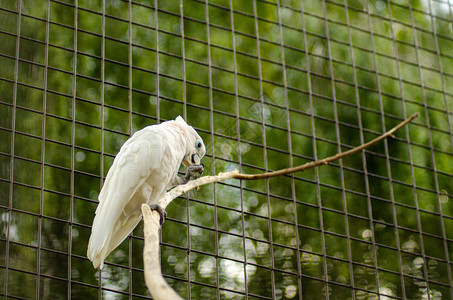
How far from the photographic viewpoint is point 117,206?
238cm

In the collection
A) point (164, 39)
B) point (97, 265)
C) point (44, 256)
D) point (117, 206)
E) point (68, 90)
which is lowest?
point (44, 256)

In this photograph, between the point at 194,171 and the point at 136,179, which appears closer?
the point at 136,179

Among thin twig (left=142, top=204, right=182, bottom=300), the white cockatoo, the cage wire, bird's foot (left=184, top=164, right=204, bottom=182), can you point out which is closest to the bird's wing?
the white cockatoo

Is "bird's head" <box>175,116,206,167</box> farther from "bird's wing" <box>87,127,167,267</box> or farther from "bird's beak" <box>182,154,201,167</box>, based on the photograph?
"bird's wing" <box>87,127,167,267</box>

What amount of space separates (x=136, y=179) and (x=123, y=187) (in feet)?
0.20

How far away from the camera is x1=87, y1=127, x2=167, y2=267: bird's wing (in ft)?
7.67

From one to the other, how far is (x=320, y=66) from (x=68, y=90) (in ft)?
6.42

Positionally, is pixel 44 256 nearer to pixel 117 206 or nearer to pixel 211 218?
pixel 211 218

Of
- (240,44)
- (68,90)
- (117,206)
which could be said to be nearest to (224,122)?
(240,44)

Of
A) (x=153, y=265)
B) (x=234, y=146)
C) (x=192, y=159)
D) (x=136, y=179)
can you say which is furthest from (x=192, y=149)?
(x=234, y=146)

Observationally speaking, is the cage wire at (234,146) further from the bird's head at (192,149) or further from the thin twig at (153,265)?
the thin twig at (153,265)

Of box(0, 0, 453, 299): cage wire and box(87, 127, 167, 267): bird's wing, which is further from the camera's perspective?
box(0, 0, 453, 299): cage wire

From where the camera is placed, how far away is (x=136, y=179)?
2.45 m

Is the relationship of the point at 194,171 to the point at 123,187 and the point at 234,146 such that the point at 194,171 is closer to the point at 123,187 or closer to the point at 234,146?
the point at 123,187
